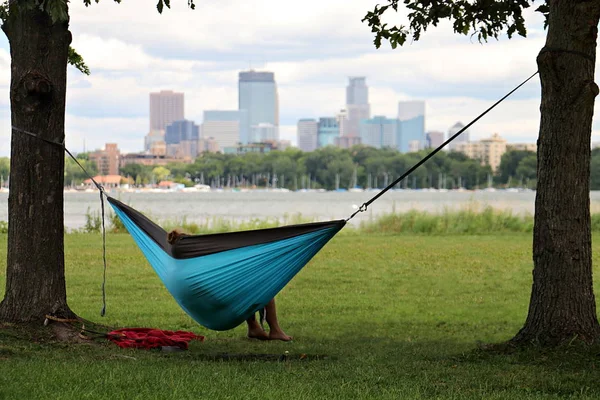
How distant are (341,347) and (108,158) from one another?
12375 centimetres

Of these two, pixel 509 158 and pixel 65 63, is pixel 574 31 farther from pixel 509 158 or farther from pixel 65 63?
pixel 509 158

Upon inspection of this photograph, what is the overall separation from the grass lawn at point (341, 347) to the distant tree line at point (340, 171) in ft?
244

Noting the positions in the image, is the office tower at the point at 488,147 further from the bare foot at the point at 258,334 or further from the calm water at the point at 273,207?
the bare foot at the point at 258,334

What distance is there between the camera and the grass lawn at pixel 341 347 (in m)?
4.19

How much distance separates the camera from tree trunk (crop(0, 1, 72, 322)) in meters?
5.84

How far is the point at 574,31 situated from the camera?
5422 mm

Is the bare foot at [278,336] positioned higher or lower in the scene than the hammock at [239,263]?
lower

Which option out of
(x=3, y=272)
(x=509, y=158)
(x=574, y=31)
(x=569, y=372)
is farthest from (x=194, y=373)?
(x=509, y=158)

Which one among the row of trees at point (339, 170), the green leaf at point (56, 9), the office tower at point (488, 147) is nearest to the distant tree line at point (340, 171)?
the row of trees at point (339, 170)

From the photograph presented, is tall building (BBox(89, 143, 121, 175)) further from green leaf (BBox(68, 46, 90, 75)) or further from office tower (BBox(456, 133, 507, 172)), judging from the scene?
green leaf (BBox(68, 46, 90, 75))

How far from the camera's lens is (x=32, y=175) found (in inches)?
229

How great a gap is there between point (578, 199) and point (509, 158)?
84.7 meters

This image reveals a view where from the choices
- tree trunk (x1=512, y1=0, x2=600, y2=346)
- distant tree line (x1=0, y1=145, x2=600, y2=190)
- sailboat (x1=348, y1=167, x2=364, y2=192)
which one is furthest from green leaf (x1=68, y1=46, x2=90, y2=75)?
sailboat (x1=348, y1=167, x2=364, y2=192)

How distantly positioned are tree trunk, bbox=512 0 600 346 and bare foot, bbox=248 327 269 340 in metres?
1.88
